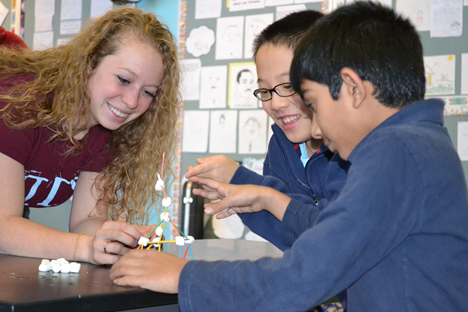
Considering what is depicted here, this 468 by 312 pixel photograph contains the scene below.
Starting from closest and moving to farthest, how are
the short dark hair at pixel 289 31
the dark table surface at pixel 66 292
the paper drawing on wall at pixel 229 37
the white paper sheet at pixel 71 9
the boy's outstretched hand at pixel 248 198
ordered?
the dark table surface at pixel 66 292, the boy's outstretched hand at pixel 248 198, the short dark hair at pixel 289 31, the paper drawing on wall at pixel 229 37, the white paper sheet at pixel 71 9

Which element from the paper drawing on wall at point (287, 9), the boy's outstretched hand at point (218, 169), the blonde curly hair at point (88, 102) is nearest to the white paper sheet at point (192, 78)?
the paper drawing on wall at point (287, 9)

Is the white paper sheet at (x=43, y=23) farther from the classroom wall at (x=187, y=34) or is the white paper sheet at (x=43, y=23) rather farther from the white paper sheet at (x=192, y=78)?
the white paper sheet at (x=192, y=78)

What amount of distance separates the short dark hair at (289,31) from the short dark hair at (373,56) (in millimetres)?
449

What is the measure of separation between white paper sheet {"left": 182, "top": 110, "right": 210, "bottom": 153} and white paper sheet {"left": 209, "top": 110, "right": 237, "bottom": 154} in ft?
A: 0.13

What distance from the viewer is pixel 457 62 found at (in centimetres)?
204

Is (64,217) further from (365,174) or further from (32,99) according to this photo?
(365,174)

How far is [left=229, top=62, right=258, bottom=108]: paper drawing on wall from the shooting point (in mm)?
2426

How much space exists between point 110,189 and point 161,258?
722mm

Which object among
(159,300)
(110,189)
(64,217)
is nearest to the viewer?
(159,300)

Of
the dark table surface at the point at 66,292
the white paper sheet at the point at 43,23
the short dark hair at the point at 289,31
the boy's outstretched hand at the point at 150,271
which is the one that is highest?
the white paper sheet at the point at 43,23

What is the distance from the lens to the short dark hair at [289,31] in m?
1.28

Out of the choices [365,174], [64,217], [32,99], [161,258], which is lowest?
[64,217]

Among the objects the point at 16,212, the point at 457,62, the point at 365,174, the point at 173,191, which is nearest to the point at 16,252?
the point at 16,212

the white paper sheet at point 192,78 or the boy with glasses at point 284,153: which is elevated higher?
the white paper sheet at point 192,78
